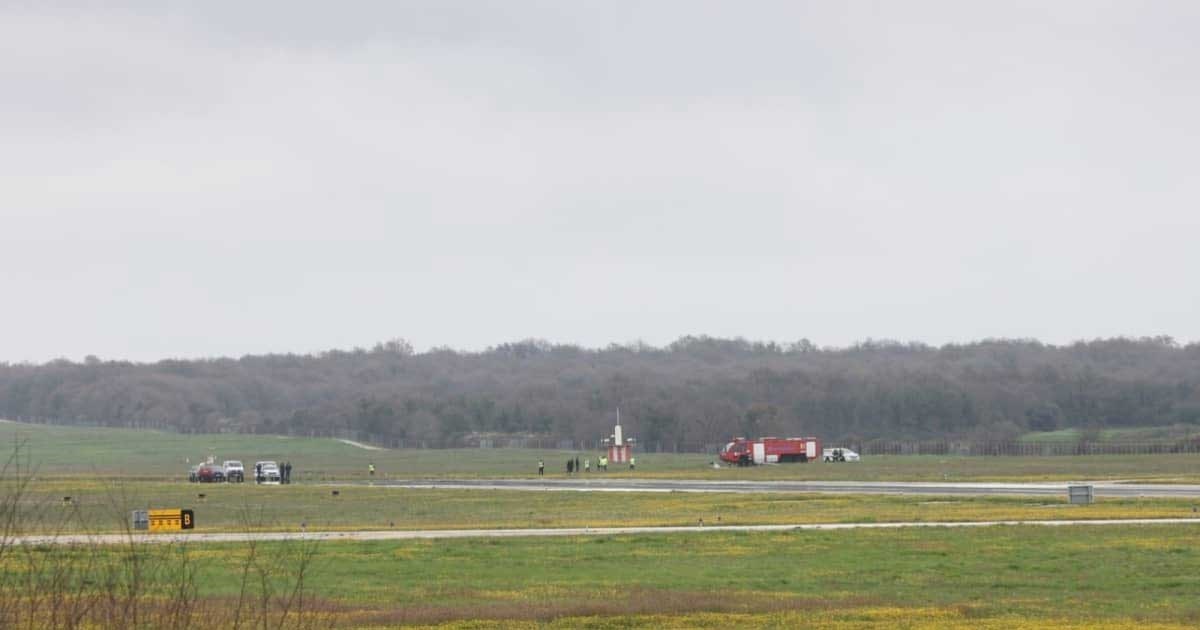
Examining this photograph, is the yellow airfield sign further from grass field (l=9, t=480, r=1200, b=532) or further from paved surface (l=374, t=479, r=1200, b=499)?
paved surface (l=374, t=479, r=1200, b=499)

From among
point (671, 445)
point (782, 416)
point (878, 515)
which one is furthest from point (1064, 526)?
point (782, 416)

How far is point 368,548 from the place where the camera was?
40.5m

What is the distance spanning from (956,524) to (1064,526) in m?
3.21

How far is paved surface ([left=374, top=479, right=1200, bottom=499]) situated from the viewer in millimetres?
67375

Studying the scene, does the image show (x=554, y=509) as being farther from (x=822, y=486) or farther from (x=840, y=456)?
(x=840, y=456)

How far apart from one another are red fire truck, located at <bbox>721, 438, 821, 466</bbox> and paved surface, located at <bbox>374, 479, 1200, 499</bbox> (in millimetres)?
30884

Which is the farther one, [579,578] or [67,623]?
[579,578]

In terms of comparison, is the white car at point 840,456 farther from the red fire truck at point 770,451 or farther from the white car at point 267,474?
the white car at point 267,474

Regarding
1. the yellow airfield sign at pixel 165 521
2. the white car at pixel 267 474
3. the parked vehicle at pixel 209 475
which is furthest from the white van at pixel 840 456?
the yellow airfield sign at pixel 165 521

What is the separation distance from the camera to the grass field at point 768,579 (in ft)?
86.1

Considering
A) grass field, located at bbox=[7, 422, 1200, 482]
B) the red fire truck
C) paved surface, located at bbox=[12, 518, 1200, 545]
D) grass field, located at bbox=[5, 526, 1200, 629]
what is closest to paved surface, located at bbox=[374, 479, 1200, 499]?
grass field, located at bbox=[7, 422, 1200, 482]

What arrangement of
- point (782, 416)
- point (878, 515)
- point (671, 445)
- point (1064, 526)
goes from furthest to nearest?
point (782, 416)
point (671, 445)
point (878, 515)
point (1064, 526)

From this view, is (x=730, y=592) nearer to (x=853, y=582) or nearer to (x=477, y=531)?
(x=853, y=582)

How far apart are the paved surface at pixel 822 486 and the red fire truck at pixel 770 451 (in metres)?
30.9
